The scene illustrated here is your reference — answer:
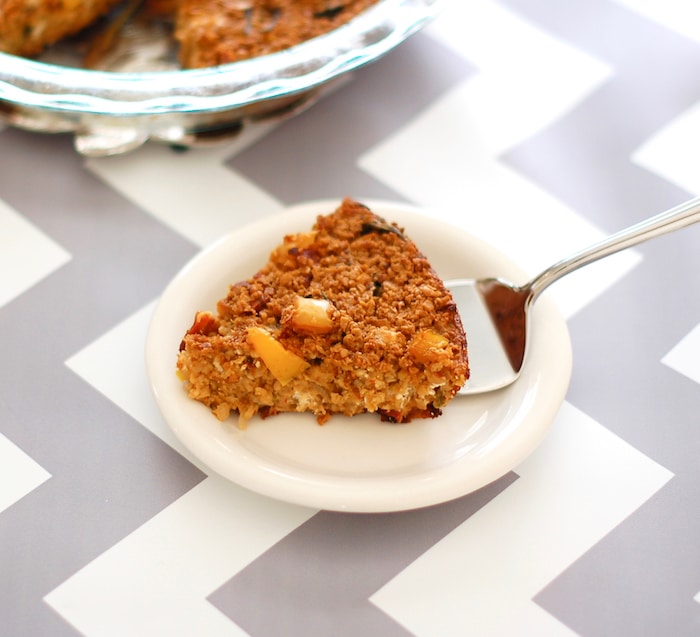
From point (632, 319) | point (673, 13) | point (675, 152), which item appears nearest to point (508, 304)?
point (632, 319)

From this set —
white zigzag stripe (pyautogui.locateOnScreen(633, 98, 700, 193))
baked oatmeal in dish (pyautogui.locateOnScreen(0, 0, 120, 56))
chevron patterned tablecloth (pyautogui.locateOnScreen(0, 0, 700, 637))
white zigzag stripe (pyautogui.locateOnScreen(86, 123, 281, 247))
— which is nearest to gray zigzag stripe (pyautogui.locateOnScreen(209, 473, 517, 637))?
chevron patterned tablecloth (pyautogui.locateOnScreen(0, 0, 700, 637))

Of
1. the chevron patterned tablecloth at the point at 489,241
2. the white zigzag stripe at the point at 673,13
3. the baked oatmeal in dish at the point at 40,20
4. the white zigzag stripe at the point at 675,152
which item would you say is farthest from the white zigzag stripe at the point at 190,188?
the white zigzag stripe at the point at 673,13

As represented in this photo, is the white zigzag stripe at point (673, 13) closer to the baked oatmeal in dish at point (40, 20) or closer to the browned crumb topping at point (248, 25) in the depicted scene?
the browned crumb topping at point (248, 25)

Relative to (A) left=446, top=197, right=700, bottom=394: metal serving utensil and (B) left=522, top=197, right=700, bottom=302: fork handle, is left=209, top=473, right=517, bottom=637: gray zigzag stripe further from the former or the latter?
(B) left=522, top=197, right=700, bottom=302: fork handle

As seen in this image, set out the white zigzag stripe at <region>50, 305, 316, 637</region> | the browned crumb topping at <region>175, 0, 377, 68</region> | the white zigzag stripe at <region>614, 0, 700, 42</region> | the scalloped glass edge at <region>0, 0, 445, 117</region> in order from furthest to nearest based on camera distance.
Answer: the white zigzag stripe at <region>614, 0, 700, 42</region>, the browned crumb topping at <region>175, 0, 377, 68</region>, the scalloped glass edge at <region>0, 0, 445, 117</region>, the white zigzag stripe at <region>50, 305, 316, 637</region>

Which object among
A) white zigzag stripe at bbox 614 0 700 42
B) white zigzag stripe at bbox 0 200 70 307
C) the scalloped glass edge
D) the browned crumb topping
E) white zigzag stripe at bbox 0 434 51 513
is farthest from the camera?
white zigzag stripe at bbox 614 0 700 42

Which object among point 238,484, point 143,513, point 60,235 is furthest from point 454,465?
point 60,235
